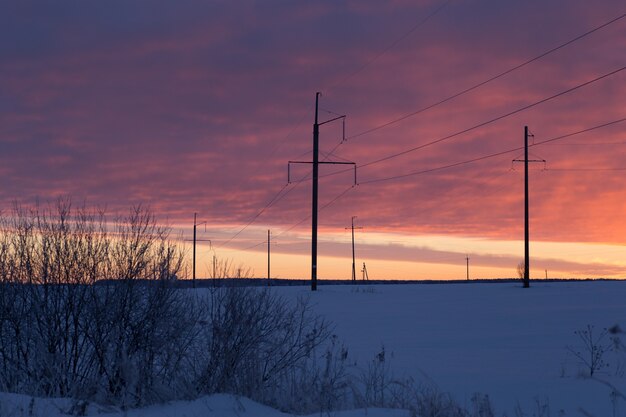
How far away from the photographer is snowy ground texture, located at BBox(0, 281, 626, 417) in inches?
526

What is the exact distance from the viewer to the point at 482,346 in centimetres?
2566

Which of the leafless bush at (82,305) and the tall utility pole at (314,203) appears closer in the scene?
the leafless bush at (82,305)

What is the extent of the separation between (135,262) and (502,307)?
25119 mm

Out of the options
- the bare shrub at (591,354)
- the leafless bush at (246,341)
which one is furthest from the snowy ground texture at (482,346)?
the leafless bush at (246,341)

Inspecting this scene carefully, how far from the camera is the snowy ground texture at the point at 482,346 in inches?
526

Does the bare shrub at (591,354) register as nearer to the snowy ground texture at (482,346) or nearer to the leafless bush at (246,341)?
the snowy ground texture at (482,346)

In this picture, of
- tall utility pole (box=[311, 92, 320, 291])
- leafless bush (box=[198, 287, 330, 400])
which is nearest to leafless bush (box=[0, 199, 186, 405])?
leafless bush (box=[198, 287, 330, 400])

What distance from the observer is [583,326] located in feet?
97.1

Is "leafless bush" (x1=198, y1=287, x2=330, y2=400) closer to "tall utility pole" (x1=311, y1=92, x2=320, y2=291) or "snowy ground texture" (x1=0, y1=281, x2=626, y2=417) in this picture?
"snowy ground texture" (x1=0, y1=281, x2=626, y2=417)

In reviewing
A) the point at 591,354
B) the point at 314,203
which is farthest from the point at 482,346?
the point at 314,203

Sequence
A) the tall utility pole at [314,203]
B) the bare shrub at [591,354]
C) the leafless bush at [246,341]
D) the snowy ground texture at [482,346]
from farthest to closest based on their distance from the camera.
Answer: the tall utility pole at [314,203]
the bare shrub at [591,354]
the leafless bush at [246,341]
the snowy ground texture at [482,346]

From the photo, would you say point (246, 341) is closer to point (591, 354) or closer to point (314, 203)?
point (591, 354)

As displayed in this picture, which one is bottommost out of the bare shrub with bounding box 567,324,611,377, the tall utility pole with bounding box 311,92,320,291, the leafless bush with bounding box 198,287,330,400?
the bare shrub with bounding box 567,324,611,377

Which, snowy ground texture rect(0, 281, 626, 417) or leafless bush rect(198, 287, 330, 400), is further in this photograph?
leafless bush rect(198, 287, 330, 400)
